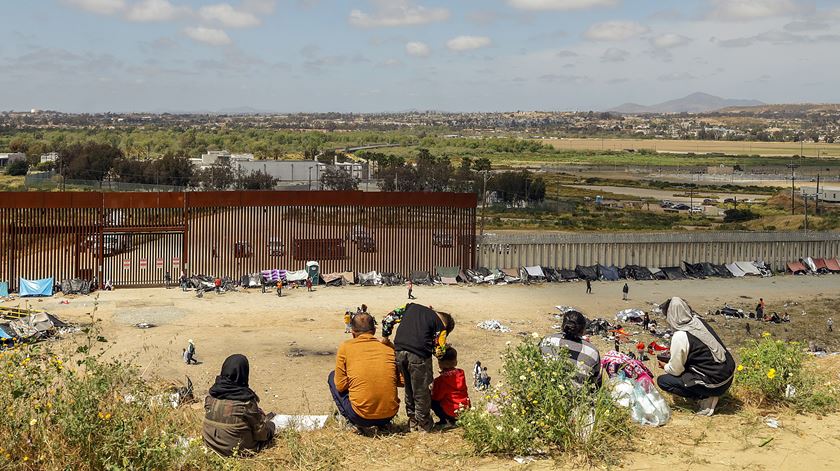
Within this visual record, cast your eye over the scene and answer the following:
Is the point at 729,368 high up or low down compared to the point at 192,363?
up

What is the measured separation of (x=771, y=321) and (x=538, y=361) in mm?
22240

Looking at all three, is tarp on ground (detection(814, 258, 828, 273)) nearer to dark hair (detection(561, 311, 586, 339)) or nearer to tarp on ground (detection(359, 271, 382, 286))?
tarp on ground (detection(359, 271, 382, 286))

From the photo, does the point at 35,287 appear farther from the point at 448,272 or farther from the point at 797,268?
the point at 797,268

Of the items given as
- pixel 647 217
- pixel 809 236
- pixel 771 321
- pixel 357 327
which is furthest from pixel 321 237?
pixel 647 217

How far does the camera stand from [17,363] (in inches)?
260

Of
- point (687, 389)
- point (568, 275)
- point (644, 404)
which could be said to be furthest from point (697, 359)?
point (568, 275)

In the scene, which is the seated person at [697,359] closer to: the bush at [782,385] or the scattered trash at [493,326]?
the bush at [782,385]

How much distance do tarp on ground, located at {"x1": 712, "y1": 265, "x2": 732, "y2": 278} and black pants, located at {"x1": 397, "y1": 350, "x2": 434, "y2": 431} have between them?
3001 cm

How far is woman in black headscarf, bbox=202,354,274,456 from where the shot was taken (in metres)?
7.27

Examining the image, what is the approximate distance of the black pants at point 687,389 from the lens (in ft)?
27.0

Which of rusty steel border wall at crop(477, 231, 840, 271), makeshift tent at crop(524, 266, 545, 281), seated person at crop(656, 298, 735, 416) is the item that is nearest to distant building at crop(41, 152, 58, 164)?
rusty steel border wall at crop(477, 231, 840, 271)

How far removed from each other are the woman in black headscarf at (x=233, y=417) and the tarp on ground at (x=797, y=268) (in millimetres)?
33923

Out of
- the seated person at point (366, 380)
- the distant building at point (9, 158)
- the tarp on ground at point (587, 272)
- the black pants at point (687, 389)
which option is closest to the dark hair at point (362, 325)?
the seated person at point (366, 380)

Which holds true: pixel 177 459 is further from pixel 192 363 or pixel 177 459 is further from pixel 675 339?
pixel 192 363
